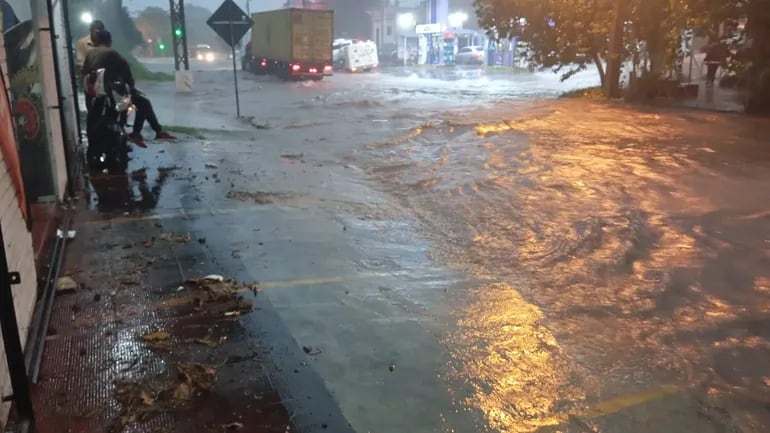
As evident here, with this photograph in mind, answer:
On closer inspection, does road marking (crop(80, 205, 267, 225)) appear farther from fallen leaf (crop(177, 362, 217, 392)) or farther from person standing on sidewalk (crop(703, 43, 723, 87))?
person standing on sidewalk (crop(703, 43, 723, 87))

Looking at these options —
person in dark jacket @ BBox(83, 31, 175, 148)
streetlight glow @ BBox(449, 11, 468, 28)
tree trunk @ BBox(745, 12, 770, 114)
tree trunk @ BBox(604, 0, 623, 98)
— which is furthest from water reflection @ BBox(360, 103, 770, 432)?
streetlight glow @ BBox(449, 11, 468, 28)

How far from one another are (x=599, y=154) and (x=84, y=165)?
8.86 m

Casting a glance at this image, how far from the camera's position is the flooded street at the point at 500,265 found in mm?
4082

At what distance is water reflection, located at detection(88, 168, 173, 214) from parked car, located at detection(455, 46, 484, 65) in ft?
173

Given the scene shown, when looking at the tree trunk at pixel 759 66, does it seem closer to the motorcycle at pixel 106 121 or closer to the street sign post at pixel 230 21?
the street sign post at pixel 230 21

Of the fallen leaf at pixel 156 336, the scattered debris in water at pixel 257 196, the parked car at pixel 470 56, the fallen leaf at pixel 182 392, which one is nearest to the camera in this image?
the fallen leaf at pixel 182 392

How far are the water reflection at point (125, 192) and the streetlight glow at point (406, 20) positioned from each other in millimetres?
74820

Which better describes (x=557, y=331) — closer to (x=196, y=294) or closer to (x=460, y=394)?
(x=460, y=394)

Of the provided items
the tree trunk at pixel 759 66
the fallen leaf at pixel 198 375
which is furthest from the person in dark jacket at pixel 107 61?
the tree trunk at pixel 759 66

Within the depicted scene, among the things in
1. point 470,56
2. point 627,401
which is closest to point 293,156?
point 627,401

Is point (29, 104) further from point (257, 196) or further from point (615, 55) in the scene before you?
point (615, 55)

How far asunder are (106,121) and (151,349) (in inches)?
246

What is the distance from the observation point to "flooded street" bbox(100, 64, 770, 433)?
4.08 meters

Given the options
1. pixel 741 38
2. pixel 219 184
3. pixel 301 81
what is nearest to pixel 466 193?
pixel 219 184
